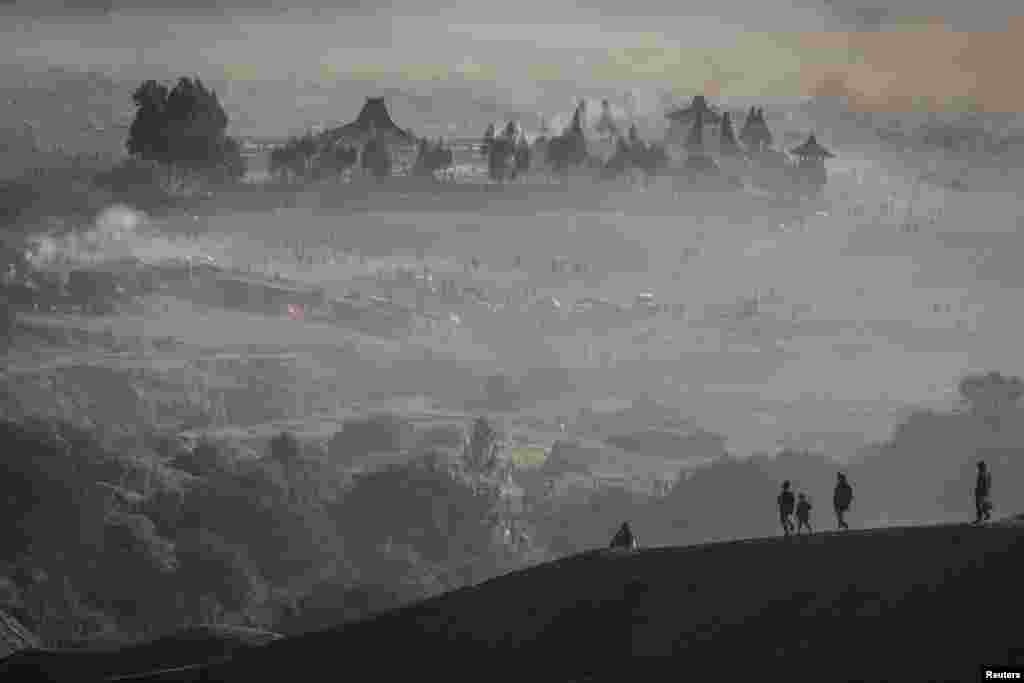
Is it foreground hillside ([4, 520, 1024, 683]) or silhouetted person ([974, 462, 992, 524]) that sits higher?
silhouetted person ([974, 462, 992, 524])

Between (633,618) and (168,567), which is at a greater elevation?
(633,618)

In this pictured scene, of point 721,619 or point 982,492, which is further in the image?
point 982,492

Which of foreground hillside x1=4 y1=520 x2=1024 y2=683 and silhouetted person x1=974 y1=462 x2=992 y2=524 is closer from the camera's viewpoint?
foreground hillside x1=4 y1=520 x2=1024 y2=683

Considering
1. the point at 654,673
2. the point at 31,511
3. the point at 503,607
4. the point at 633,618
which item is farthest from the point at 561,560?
the point at 31,511

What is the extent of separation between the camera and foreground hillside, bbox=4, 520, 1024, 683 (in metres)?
60.3

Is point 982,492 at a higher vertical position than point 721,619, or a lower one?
higher

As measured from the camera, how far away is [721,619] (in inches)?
2645

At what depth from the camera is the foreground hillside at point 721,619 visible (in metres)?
60.3

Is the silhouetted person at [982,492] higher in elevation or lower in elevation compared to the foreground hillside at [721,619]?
higher

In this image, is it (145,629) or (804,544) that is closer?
(804,544)

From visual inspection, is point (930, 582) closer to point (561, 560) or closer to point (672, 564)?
point (672, 564)

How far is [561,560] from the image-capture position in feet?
257

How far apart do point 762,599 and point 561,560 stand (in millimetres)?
12704

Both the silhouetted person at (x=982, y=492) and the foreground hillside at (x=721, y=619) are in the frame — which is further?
the silhouetted person at (x=982, y=492)
